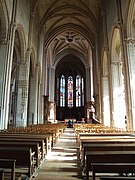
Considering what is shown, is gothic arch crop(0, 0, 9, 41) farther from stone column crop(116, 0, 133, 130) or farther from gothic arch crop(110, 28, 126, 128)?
gothic arch crop(110, 28, 126, 128)

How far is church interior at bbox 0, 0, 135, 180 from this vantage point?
3.26 m

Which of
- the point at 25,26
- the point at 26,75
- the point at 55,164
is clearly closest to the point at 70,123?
the point at 26,75

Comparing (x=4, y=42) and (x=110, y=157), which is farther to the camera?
(x=4, y=42)

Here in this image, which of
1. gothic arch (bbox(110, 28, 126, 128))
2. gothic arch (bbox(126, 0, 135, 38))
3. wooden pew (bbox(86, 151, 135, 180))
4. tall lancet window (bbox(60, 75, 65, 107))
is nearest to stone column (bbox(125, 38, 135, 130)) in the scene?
gothic arch (bbox(126, 0, 135, 38))

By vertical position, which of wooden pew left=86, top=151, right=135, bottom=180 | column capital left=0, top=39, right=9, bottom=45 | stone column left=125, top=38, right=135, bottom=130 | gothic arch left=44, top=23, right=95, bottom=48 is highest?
gothic arch left=44, top=23, right=95, bottom=48

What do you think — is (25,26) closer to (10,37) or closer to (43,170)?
(10,37)

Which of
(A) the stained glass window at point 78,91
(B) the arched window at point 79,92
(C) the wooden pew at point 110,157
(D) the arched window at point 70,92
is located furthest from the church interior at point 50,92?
(A) the stained glass window at point 78,91

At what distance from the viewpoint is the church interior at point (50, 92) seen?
10.7 ft

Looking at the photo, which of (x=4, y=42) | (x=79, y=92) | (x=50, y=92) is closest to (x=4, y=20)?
(x=4, y=42)

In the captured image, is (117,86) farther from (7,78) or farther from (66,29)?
(66,29)

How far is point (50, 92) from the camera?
31422 millimetres

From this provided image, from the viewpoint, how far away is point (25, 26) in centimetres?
1513

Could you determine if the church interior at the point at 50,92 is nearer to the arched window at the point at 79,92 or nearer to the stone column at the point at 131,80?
the stone column at the point at 131,80

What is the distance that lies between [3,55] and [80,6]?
14258mm
